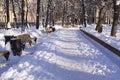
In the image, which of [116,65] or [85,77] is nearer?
[85,77]

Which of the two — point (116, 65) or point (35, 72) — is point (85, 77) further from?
point (116, 65)

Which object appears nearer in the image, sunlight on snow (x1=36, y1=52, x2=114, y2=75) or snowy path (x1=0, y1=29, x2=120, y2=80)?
snowy path (x1=0, y1=29, x2=120, y2=80)

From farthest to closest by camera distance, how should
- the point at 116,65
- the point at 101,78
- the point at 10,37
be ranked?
the point at 10,37
the point at 116,65
the point at 101,78

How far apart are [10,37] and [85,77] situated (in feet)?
28.2

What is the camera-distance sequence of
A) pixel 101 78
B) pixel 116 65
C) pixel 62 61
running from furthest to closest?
pixel 62 61 → pixel 116 65 → pixel 101 78

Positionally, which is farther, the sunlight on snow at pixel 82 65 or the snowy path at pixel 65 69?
the sunlight on snow at pixel 82 65

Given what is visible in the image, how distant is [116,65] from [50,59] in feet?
11.0

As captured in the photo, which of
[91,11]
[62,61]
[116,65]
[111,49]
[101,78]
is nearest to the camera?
[101,78]

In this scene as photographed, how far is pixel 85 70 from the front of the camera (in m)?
12.0

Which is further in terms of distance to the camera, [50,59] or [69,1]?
[69,1]

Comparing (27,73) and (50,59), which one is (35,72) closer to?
(27,73)

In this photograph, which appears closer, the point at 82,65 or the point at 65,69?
the point at 65,69

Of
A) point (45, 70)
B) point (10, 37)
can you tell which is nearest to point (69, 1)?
point (10, 37)

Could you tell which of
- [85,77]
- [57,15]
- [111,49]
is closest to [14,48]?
[111,49]
